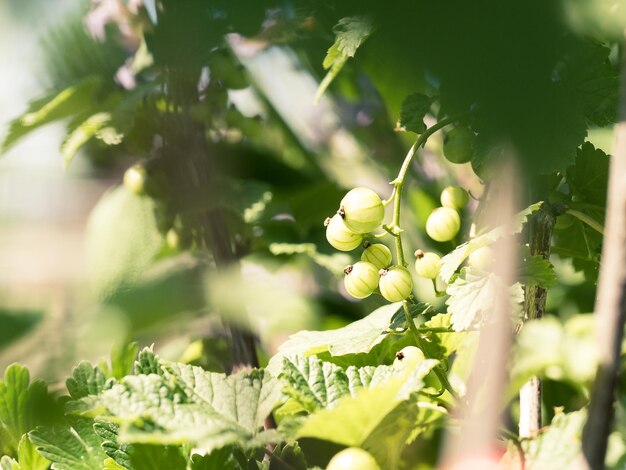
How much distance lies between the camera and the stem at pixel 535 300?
39 cm

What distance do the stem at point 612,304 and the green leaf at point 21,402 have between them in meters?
0.36

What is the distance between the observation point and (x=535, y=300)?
1.34ft

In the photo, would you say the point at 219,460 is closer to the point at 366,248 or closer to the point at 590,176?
the point at 366,248

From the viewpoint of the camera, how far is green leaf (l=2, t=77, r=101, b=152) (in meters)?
0.70

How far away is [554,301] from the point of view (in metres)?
0.77

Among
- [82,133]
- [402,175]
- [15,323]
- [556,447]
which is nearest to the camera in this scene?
[556,447]

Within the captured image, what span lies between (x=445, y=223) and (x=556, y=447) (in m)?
0.19

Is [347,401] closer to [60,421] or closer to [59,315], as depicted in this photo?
[60,421]

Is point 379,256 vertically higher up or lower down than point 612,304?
lower down

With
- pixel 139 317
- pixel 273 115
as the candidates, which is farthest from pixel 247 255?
pixel 273 115

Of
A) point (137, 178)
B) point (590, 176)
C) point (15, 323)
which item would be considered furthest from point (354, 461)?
point (137, 178)

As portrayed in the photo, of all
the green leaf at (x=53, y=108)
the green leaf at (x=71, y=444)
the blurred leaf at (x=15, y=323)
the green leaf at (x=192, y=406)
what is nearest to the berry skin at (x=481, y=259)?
the green leaf at (x=192, y=406)

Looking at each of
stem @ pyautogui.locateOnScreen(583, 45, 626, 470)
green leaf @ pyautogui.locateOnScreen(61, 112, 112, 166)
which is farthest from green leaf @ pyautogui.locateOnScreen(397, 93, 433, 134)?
green leaf @ pyautogui.locateOnScreen(61, 112, 112, 166)

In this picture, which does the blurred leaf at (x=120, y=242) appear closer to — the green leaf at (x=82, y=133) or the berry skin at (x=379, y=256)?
the green leaf at (x=82, y=133)
